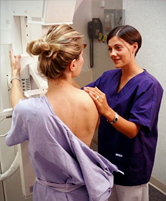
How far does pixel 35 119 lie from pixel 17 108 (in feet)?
0.29

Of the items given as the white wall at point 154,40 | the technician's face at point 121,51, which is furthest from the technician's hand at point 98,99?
the white wall at point 154,40

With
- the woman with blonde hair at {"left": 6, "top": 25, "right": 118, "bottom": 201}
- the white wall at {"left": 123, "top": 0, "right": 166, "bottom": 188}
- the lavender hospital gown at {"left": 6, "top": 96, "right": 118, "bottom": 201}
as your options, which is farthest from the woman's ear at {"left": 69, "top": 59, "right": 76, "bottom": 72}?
the white wall at {"left": 123, "top": 0, "right": 166, "bottom": 188}

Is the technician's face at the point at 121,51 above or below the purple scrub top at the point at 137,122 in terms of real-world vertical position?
above

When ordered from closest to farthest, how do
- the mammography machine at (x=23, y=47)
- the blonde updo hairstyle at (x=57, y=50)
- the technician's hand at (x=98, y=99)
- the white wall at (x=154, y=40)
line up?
the blonde updo hairstyle at (x=57, y=50)
the technician's hand at (x=98, y=99)
the mammography machine at (x=23, y=47)
the white wall at (x=154, y=40)

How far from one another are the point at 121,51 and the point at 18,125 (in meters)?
0.69

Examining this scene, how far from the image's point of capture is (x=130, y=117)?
4.45 feet

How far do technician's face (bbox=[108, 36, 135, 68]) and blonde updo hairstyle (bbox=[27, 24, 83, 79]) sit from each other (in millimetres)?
418

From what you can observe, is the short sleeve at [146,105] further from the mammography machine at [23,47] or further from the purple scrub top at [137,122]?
the mammography machine at [23,47]

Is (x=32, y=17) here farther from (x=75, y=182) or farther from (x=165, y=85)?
(x=165, y=85)

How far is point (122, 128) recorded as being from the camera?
1300 mm

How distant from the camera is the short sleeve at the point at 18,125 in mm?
990

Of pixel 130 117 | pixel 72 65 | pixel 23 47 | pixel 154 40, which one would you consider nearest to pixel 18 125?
pixel 72 65

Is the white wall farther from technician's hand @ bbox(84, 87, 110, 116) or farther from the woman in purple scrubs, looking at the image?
technician's hand @ bbox(84, 87, 110, 116)

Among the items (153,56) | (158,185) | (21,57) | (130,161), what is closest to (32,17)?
(21,57)
